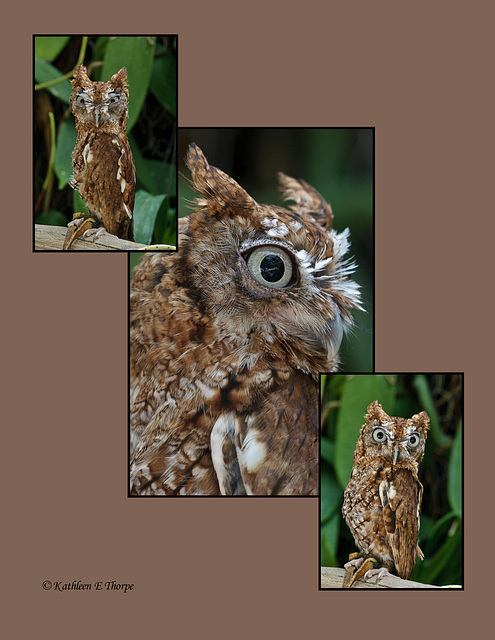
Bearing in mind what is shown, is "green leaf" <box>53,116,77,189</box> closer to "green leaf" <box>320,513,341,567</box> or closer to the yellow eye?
the yellow eye

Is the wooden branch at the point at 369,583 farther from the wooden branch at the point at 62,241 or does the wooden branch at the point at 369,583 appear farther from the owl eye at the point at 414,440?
the wooden branch at the point at 62,241

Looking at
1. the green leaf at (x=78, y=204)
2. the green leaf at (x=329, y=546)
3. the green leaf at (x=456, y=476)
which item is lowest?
the green leaf at (x=329, y=546)

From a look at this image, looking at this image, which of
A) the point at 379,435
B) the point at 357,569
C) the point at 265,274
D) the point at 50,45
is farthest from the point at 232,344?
the point at 50,45

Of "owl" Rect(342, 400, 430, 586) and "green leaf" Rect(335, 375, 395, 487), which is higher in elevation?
"green leaf" Rect(335, 375, 395, 487)

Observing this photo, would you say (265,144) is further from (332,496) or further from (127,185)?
(332,496)

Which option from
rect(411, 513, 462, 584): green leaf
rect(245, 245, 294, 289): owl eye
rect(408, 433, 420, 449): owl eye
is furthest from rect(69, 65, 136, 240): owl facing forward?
rect(411, 513, 462, 584): green leaf

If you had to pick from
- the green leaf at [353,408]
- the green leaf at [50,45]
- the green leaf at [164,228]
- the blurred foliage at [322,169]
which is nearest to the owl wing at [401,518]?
the green leaf at [353,408]
